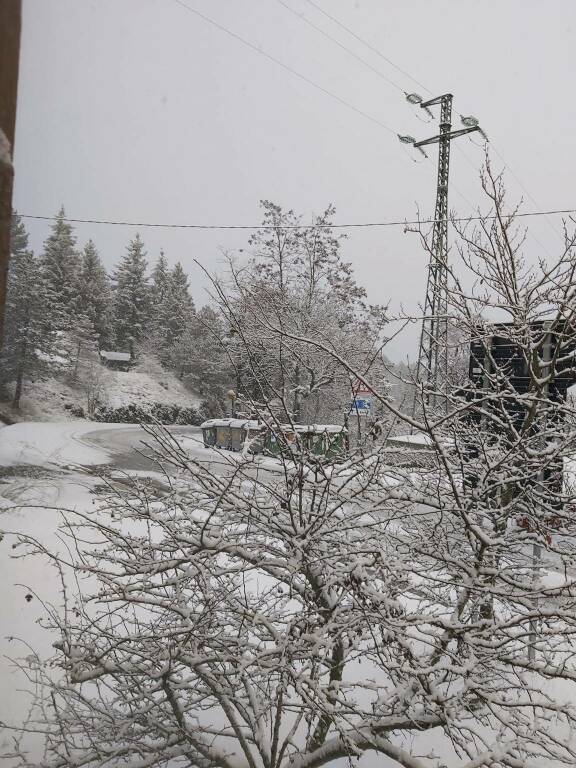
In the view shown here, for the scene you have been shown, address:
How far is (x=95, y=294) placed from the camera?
8805mm

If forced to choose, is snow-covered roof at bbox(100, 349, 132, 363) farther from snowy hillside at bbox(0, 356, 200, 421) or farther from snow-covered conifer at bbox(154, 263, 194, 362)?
snow-covered conifer at bbox(154, 263, 194, 362)

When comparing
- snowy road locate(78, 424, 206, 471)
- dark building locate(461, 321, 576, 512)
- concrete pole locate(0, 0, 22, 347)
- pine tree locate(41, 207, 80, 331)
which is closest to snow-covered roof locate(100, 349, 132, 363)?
pine tree locate(41, 207, 80, 331)

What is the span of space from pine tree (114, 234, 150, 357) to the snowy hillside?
58 centimetres

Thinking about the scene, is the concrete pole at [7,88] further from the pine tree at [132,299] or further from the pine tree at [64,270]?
the pine tree at [132,299]

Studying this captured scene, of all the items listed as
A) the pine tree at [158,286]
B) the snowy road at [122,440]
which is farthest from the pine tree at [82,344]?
the pine tree at [158,286]

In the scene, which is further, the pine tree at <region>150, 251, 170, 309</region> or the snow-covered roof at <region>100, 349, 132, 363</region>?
the pine tree at <region>150, 251, 170, 309</region>

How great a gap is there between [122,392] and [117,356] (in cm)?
94

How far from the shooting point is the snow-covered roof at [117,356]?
8.85 meters

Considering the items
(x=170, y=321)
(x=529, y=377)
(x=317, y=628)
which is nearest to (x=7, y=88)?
(x=317, y=628)

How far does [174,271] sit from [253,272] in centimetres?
241

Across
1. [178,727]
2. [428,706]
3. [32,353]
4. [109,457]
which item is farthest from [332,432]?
[109,457]

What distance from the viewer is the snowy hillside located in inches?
231

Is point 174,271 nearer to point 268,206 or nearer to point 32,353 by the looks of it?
point 268,206

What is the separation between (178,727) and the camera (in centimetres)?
250
